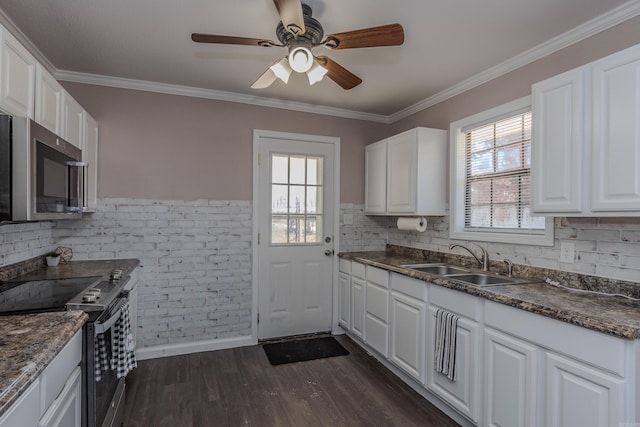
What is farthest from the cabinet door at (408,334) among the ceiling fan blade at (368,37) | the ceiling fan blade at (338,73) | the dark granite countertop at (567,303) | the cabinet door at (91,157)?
the cabinet door at (91,157)

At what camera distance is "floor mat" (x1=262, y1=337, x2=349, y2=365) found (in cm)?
312

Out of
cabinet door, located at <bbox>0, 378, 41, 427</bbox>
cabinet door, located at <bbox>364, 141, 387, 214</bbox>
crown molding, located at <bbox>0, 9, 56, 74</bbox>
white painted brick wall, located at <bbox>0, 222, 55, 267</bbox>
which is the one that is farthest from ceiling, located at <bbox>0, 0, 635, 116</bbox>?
cabinet door, located at <bbox>0, 378, 41, 427</bbox>

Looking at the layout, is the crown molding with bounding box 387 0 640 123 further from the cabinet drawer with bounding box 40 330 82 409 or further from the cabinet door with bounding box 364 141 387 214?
the cabinet drawer with bounding box 40 330 82 409

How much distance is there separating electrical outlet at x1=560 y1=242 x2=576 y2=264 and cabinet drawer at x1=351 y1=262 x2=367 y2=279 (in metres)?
1.61

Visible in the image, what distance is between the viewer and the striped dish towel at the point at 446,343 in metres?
2.14

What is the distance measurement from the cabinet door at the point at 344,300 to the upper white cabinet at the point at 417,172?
0.87m

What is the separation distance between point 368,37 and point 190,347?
2.97m

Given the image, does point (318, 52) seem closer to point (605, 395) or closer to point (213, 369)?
point (605, 395)

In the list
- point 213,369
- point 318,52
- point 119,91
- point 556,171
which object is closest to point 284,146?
point 318,52

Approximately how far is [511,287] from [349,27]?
73.2 inches

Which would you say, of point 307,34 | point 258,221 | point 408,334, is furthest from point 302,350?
point 307,34

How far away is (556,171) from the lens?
6.15 ft

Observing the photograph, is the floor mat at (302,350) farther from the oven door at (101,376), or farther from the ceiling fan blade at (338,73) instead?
the ceiling fan blade at (338,73)

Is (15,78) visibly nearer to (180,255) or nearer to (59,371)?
(59,371)
